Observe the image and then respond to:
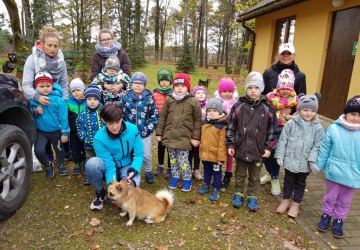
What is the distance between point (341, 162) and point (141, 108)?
101 inches

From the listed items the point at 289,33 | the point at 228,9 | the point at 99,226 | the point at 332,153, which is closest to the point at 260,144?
the point at 332,153

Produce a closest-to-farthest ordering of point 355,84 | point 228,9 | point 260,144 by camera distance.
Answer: point 260,144 → point 355,84 → point 228,9

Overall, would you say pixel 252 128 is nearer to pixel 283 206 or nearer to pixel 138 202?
pixel 283 206

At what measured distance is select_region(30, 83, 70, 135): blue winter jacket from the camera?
3.89m

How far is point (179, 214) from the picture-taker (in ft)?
11.5

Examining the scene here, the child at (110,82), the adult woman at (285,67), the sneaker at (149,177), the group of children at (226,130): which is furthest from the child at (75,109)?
the adult woman at (285,67)

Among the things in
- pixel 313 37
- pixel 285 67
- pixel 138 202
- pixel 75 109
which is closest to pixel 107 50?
pixel 75 109

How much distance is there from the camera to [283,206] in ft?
11.9

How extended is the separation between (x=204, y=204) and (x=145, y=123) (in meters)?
1.40

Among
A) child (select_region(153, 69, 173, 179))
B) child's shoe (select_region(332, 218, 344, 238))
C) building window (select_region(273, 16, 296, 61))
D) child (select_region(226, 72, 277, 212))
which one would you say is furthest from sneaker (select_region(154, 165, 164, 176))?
building window (select_region(273, 16, 296, 61))

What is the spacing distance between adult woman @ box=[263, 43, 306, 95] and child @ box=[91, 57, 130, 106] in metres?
2.21

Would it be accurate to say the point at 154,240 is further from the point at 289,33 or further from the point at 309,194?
the point at 289,33

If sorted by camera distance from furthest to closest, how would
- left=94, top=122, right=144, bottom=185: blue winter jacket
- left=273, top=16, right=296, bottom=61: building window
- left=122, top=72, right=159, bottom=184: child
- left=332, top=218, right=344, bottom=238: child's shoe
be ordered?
1. left=273, top=16, right=296, bottom=61: building window
2. left=122, top=72, right=159, bottom=184: child
3. left=94, top=122, right=144, bottom=185: blue winter jacket
4. left=332, top=218, right=344, bottom=238: child's shoe

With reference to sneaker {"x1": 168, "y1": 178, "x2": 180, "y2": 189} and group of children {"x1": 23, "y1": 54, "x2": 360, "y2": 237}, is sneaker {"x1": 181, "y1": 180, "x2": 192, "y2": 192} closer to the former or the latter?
group of children {"x1": 23, "y1": 54, "x2": 360, "y2": 237}
